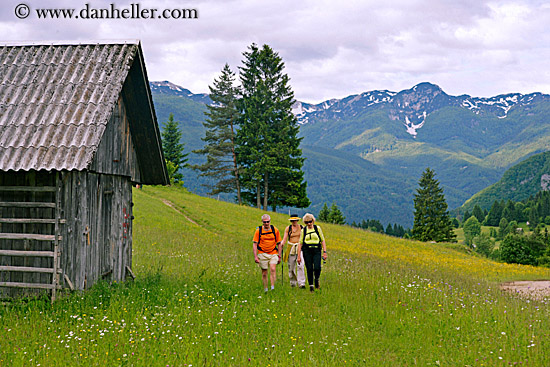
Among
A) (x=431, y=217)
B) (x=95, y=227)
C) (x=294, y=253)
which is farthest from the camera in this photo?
(x=431, y=217)

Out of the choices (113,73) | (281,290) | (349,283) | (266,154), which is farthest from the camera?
(266,154)

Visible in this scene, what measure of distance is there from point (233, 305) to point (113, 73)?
5.94 m

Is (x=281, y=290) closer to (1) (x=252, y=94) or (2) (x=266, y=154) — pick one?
(2) (x=266, y=154)

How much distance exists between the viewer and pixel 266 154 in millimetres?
48938

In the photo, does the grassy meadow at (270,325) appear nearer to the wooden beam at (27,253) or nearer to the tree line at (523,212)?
the wooden beam at (27,253)

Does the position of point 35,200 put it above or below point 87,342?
above

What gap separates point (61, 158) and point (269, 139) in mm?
40698

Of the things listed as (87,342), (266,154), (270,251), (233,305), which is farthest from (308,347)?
(266,154)

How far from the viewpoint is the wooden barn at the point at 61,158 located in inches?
365

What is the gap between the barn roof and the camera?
357 inches

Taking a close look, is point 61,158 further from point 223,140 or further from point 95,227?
point 223,140

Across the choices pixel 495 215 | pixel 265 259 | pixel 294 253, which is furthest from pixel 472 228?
pixel 265 259

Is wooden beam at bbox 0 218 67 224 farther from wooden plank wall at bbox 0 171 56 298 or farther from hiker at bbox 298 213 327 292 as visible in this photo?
hiker at bbox 298 213 327 292

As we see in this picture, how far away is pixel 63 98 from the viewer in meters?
10.1
